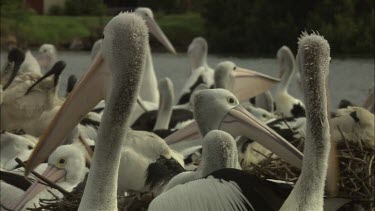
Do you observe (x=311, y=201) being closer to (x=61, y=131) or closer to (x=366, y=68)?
(x=61, y=131)

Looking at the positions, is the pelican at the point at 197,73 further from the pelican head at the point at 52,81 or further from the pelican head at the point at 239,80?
the pelican head at the point at 52,81

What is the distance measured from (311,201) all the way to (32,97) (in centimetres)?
536

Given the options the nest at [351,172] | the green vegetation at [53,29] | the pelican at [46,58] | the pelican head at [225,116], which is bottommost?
the green vegetation at [53,29]

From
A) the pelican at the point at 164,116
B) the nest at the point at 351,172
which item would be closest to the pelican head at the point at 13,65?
the pelican at the point at 164,116

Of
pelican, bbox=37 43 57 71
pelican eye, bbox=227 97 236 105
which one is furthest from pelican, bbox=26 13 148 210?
pelican, bbox=37 43 57 71

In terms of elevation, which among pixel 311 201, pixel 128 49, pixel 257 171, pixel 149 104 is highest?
pixel 128 49

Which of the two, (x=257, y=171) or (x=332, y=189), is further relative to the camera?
(x=257, y=171)

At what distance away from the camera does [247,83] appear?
9.64 meters

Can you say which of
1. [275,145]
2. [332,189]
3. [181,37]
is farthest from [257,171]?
[181,37]

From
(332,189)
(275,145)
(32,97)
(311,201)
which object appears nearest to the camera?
(311,201)

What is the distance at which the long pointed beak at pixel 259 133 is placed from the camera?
4742mm

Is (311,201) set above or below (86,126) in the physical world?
above

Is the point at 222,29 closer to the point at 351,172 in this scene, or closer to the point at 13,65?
the point at 13,65

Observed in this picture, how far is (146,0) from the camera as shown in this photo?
37.1m
